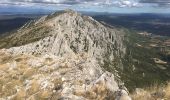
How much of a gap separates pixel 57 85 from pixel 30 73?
811cm

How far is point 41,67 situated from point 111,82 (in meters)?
14.5

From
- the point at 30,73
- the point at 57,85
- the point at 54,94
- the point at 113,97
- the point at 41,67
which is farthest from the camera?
the point at 41,67

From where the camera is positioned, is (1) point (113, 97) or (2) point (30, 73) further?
(2) point (30, 73)

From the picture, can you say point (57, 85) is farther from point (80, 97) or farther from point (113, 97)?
point (113, 97)

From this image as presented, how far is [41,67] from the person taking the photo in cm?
3959

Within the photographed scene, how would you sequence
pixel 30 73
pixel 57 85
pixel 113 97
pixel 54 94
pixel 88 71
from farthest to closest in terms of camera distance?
1. pixel 30 73
2. pixel 88 71
3. pixel 57 85
4. pixel 54 94
5. pixel 113 97

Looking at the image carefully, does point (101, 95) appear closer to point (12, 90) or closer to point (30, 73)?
point (12, 90)

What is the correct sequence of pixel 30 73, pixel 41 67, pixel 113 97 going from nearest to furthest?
pixel 113 97, pixel 30 73, pixel 41 67

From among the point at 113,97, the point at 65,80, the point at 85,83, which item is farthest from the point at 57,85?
the point at 113,97

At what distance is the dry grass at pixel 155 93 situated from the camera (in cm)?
2341

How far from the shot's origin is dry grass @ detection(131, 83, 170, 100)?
23.4 metres

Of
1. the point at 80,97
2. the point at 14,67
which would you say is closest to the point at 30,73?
the point at 14,67

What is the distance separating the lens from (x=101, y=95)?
25.5 meters

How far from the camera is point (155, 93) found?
79.4 feet
